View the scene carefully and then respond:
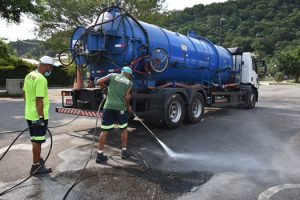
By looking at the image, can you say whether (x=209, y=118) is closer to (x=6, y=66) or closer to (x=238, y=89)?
(x=238, y=89)

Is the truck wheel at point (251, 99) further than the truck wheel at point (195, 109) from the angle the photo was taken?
Yes

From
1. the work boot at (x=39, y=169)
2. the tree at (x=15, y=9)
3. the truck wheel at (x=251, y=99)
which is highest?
the tree at (x=15, y=9)

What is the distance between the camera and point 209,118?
36.4 ft

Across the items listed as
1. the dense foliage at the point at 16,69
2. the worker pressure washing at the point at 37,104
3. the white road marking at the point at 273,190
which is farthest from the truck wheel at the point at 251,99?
the dense foliage at the point at 16,69

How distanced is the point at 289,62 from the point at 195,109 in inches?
2223

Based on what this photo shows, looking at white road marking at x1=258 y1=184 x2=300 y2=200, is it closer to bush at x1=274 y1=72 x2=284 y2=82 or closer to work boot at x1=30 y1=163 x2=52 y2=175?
work boot at x1=30 y1=163 x2=52 y2=175

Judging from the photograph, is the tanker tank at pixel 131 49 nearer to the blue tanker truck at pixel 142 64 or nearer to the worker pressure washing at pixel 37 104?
the blue tanker truck at pixel 142 64

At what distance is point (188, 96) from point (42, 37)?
608 inches

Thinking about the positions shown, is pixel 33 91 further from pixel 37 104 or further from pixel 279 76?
pixel 279 76

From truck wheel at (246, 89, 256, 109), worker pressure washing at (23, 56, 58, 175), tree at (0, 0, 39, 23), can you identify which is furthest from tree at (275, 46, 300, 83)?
worker pressure washing at (23, 56, 58, 175)

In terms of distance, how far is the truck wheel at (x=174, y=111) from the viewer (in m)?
8.52

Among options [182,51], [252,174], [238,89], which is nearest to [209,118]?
[182,51]

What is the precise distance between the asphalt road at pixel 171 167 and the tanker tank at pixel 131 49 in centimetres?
161

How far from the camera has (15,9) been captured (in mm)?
19344
